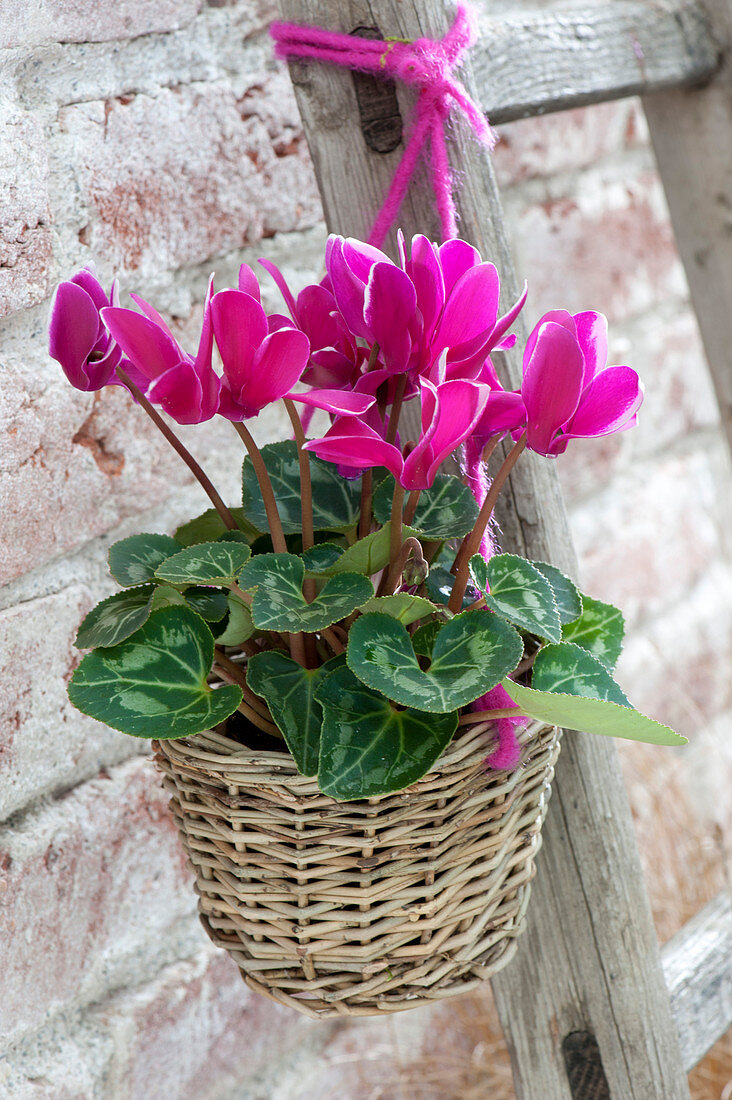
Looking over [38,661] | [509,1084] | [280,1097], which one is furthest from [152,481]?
[509,1084]

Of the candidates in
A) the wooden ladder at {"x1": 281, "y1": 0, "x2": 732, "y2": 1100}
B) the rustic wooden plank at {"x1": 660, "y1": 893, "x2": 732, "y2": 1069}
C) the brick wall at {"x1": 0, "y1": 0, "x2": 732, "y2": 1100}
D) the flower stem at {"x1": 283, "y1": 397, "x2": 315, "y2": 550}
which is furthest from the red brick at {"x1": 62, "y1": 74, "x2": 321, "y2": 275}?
the rustic wooden plank at {"x1": 660, "y1": 893, "x2": 732, "y2": 1069}

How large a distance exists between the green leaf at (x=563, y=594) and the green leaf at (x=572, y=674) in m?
0.02

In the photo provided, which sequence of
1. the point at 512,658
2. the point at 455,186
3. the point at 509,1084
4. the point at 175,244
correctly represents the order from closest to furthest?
1. the point at 512,658
2. the point at 455,186
3. the point at 175,244
4. the point at 509,1084

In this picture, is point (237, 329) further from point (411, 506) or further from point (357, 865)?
point (357, 865)

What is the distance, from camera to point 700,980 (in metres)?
0.79

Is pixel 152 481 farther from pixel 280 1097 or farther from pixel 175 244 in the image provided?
pixel 280 1097

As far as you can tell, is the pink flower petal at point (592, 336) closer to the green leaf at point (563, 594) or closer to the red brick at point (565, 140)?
the green leaf at point (563, 594)

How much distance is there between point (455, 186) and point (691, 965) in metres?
0.61

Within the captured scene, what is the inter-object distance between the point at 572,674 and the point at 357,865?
13cm

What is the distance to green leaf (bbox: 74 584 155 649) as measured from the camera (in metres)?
0.46

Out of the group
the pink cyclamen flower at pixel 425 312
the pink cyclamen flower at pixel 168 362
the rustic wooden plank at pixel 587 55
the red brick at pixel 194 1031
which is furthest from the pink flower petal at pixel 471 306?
the red brick at pixel 194 1031

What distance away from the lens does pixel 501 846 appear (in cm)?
50

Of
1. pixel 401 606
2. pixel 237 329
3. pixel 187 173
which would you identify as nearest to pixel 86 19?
pixel 187 173

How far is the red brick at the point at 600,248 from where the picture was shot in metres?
1.03
